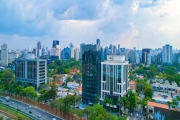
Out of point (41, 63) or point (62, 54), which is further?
point (62, 54)

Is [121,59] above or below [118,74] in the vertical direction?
above

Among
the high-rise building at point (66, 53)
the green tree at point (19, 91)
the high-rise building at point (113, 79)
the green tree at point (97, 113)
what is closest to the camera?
the green tree at point (97, 113)

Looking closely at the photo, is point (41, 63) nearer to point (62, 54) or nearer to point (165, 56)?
point (165, 56)

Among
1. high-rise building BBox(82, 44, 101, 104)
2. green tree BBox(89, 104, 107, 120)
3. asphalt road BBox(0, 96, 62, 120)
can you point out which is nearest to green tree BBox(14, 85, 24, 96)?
asphalt road BBox(0, 96, 62, 120)

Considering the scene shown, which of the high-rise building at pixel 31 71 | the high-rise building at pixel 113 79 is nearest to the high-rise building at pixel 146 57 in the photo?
the high-rise building at pixel 31 71

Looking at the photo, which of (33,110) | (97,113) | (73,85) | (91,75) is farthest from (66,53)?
(97,113)

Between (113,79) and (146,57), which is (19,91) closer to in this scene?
(113,79)

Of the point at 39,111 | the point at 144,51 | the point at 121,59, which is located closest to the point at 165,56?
the point at 144,51

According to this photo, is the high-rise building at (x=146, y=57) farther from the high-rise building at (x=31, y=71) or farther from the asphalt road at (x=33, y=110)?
the asphalt road at (x=33, y=110)
